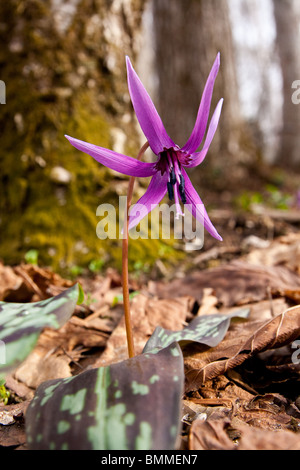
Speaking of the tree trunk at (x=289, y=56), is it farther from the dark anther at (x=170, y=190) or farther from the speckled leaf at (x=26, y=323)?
the speckled leaf at (x=26, y=323)

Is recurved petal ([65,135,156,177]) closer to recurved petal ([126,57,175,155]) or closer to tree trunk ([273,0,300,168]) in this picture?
recurved petal ([126,57,175,155])

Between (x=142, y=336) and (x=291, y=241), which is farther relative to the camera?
(x=291, y=241)

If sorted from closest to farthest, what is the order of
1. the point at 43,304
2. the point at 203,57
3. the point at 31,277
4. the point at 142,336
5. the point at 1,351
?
the point at 1,351, the point at 43,304, the point at 142,336, the point at 31,277, the point at 203,57

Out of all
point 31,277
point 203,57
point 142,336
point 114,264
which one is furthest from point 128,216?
point 203,57

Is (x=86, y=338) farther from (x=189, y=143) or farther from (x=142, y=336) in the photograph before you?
(x=189, y=143)

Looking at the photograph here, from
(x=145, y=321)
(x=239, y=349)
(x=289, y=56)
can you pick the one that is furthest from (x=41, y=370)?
(x=289, y=56)

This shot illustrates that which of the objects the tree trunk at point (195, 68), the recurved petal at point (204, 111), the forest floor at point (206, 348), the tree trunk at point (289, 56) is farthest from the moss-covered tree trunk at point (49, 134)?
the tree trunk at point (289, 56)

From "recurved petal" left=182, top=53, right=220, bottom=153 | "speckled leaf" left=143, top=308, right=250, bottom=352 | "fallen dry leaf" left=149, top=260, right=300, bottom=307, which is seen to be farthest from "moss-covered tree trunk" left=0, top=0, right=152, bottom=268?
"recurved petal" left=182, top=53, right=220, bottom=153
